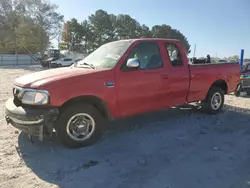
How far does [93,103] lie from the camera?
492cm

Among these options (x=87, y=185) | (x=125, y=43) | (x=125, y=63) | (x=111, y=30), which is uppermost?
(x=111, y=30)

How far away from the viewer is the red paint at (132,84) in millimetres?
4453

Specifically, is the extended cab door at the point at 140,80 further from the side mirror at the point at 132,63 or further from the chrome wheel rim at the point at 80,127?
the chrome wheel rim at the point at 80,127

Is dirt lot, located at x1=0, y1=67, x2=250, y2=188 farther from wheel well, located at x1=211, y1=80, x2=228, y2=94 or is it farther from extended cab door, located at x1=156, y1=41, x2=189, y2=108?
wheel well, located at x1=211, y1=80, x2=228, y2=94

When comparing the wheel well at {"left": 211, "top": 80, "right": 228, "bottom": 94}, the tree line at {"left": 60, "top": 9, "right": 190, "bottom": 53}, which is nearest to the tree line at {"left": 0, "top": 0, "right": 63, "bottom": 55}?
the tree line at {"left": 60, "top": 9, "right": 190, "bottom": 53}

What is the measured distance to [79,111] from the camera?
4.62 m

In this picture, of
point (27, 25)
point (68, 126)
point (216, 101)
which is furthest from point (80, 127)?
point (27, 25)

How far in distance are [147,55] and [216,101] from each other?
2907mm

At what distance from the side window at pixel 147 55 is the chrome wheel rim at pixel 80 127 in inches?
59.5

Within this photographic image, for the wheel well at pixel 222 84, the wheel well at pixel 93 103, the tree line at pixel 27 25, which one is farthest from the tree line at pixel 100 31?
the wheel well at pixel 93 103

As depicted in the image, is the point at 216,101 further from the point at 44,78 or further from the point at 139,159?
the point at 44,78

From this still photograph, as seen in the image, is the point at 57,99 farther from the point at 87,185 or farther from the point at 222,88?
the point at 222,88

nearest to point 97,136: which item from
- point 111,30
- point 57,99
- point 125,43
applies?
point 57,99

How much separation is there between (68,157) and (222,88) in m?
5.13
